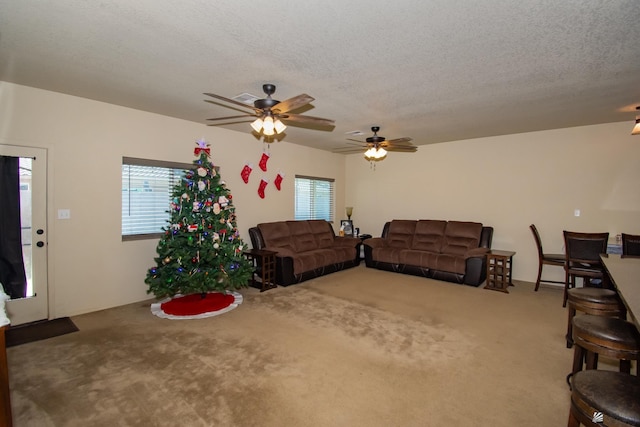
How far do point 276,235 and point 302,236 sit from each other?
647 millimetres

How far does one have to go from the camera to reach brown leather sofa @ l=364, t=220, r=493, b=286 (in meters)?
5.32

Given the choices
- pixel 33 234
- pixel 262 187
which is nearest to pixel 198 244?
pixel 33 234

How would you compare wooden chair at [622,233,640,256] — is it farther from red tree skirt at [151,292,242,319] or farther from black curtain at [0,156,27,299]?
black curtain at [0,156,27,299]

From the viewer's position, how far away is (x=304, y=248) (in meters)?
6.05

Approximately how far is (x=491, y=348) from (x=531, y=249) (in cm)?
334

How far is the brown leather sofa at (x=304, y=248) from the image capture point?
5.18 m

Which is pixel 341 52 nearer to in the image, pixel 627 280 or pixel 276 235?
pixel 627 280

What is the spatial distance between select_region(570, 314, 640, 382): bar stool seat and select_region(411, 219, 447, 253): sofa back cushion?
4.05 metres

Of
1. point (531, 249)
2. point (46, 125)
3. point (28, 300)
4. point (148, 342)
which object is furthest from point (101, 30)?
point (531, 249)

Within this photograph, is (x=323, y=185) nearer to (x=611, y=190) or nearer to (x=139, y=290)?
(x=139, y=290)

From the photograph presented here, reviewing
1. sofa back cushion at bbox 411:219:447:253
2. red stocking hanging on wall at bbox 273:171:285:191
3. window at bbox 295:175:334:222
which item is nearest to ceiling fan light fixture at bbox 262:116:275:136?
red stocking hanging on wall at bbox 273:171:285:191

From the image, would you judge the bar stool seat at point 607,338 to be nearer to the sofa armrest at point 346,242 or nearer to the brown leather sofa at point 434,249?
the brown leather sofa at point 434,249

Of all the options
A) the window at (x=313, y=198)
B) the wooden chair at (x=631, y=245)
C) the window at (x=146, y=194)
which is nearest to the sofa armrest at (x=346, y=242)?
the window at (x=313, y=198)

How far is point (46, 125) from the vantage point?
3578 millimetres
